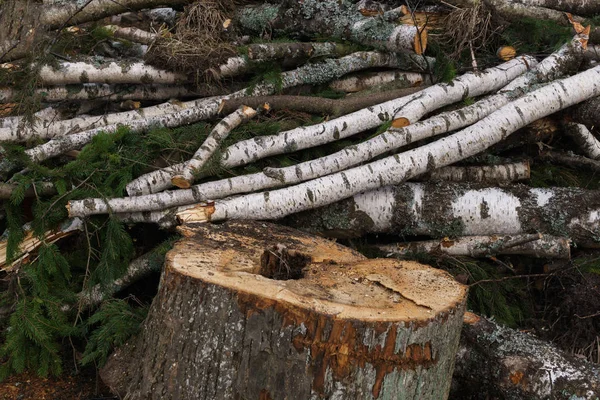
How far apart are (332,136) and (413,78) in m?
1.16

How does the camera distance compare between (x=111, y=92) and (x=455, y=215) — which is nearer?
(x=455, y=215)

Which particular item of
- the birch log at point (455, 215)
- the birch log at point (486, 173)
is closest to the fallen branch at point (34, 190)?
the birch log at point (455, 215)

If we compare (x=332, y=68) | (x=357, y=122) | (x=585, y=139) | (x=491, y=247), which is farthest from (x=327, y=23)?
(x=491, y=247)

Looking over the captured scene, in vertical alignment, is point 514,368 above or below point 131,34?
below

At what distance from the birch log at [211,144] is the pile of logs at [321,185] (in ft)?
0.05

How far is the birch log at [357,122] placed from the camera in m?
3.94

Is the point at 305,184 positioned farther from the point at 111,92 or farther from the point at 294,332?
the point at 111,92

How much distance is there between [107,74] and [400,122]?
7.34ft

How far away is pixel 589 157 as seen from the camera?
452 centimetres

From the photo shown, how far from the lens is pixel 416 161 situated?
3.84m

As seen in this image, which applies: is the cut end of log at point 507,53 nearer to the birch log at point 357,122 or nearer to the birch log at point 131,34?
the birch log at point 357,122

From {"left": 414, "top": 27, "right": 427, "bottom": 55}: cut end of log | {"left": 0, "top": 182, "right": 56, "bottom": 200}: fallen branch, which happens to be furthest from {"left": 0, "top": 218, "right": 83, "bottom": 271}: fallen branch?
{"left": 414, "top": 27, "right": 427, "bottom": 55}: cut end of log

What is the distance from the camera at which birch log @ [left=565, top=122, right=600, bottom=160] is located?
4.43 metres

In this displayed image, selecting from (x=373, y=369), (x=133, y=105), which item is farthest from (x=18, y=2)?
(x=373, y=369)
